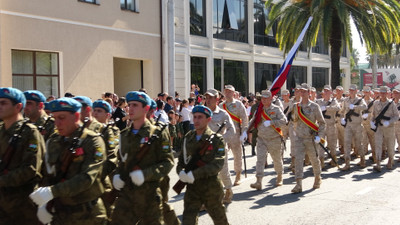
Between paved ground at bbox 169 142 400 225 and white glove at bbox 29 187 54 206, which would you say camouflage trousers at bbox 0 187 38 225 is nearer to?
white glove at bbox 29 187 54 206

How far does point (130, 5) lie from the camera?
1975 centimetres

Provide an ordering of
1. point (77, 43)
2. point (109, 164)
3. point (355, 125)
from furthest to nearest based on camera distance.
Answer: point (77, 43) → point (355, 125) → point (109, 164)

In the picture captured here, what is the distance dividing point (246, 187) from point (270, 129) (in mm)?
1318

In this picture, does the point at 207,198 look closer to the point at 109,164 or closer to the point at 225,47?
the point at 109,164

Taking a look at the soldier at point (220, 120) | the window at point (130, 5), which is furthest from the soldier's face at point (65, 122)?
the window at point (130, 5)

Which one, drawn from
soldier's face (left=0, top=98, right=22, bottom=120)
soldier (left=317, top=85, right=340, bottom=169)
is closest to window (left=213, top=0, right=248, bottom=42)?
soldier (left=317, top=85, right=340, bottom=169)

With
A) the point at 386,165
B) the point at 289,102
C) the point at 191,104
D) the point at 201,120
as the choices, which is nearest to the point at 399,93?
the point at 386,165

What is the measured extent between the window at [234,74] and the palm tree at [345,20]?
209 inches

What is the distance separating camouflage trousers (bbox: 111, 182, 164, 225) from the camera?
188 inches

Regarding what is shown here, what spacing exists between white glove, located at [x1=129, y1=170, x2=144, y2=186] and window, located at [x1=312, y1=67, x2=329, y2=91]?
35.2 metres

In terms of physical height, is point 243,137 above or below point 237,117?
below

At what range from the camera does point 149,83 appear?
21188 mm

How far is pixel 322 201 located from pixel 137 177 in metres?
4.76

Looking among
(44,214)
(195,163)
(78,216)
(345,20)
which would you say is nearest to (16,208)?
(44,214)
